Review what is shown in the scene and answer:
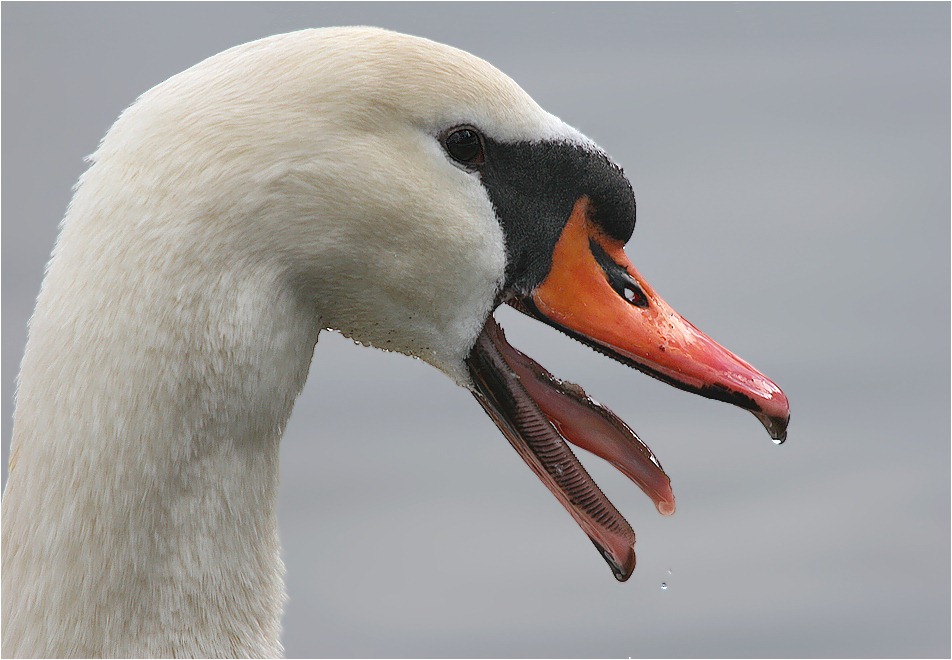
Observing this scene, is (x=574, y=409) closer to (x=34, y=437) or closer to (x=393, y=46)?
(x=393, y=46)

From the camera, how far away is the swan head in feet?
8.07

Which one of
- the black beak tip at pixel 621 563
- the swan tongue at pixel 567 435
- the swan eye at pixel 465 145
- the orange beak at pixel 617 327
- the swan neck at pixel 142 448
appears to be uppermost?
the swan eye at pixel 465 145

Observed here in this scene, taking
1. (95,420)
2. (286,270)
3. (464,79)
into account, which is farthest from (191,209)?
(464,79)

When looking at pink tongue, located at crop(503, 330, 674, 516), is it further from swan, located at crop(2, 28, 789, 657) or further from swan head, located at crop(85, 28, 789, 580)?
swan, located at crop(2, 28, 789, 657)

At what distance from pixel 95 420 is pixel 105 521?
0.60 ft

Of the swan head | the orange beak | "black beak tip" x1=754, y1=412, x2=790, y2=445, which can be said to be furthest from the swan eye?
"black beak tip" x1=754, y1=412, x2=790, y2=445

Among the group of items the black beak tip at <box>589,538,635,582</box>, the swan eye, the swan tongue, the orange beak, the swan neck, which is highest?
the swan eye

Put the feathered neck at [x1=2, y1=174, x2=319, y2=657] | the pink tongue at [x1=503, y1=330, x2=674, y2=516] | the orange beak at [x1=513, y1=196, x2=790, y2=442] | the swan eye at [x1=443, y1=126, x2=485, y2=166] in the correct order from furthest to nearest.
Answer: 1. the pink tongue at [x1=503, y1=330, x2=674, y2=516]
2. the orange beak at [x1=513, y1=196, x2=790, y2=442]
3. the swan eye at [x1=443, y1=126, x2=485, y2=166]
4. the feathered neck at [x1=2, y1=174, x2=319, y2=657]

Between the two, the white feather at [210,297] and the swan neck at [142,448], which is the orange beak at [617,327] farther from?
the swan neck at [142,448]

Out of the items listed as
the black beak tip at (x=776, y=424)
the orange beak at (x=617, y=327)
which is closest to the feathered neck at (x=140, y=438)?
the orange beak at (x=617, y=327)

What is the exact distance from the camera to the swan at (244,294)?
244cm

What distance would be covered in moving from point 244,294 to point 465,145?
50cm

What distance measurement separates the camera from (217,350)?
2.47m

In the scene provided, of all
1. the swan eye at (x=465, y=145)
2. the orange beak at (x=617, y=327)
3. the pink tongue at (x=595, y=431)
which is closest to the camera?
the swan eye at (x=465, y=145)
